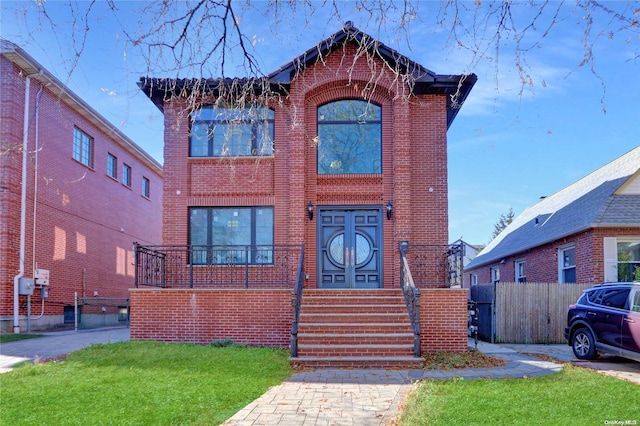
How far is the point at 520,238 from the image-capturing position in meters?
22.1

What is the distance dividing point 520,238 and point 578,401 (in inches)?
638

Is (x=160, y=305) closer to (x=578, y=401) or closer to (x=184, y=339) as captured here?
(x=184, y=339)

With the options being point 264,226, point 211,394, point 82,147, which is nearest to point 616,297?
point 264,226

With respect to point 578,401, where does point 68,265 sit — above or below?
above

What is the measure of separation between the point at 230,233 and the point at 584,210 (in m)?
10.7

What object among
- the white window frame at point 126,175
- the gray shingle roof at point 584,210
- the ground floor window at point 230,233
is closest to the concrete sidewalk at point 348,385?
the ground floor window at point 230,233

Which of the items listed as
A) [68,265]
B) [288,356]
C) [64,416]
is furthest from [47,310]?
[64,416]

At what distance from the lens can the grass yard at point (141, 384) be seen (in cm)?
594

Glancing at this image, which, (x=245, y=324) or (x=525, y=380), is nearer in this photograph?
(x=525, y=380)

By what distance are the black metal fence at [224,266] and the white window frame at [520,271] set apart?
11241 millimetres

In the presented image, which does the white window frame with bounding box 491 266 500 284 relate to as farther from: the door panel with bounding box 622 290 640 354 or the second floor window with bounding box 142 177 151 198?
the second floor window with bounding box 142 177 151 198

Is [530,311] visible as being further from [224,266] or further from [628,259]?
[224,266]

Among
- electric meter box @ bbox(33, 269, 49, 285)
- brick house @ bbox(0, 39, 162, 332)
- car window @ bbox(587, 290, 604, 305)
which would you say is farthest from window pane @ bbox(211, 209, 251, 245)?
car window @ bbox(587, 290, 604, 305)

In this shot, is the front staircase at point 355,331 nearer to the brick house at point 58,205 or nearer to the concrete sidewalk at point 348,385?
the concrete sidewalk at point 348,385
